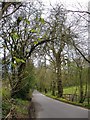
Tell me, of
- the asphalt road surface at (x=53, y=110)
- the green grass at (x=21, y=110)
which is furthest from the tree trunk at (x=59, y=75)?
the green grass at (x=21, y=110)

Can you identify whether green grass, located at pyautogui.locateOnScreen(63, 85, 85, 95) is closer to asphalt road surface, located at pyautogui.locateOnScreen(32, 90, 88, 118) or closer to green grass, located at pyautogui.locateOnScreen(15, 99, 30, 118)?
asphalt road surface, located at pyautogui.locateOnScreen(32, 90, 88, 118)

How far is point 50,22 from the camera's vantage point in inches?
219

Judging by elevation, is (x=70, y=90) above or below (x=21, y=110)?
above

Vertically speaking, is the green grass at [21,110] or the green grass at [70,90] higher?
the green grass at [70,90]

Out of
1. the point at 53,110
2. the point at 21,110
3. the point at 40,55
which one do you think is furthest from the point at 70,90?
the point at 21,110

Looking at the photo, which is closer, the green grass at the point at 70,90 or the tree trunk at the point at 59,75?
the tree trunk at the point at 59,75

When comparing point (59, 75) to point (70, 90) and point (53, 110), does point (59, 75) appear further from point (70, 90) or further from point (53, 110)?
point (53, 110)

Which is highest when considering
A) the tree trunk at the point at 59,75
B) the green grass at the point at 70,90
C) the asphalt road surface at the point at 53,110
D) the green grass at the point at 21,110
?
the tree trunk at the point at 59,75

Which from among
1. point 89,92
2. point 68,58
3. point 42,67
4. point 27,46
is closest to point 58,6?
point 27,46

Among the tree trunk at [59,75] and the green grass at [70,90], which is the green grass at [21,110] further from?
the green grass at [70,90]

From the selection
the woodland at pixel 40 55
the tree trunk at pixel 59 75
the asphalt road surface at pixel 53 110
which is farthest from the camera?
the tree trunk at pixel 59 75

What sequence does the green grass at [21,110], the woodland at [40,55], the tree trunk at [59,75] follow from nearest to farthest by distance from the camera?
the woodland at [40,55], the green grass at [21,110], the tree trunk at [59,75]

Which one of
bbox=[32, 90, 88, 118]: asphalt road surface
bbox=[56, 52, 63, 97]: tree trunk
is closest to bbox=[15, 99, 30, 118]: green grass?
bbox=[32, 90, 88, 118]: asphalt road surface

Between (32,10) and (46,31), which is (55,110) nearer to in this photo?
(46,31)
